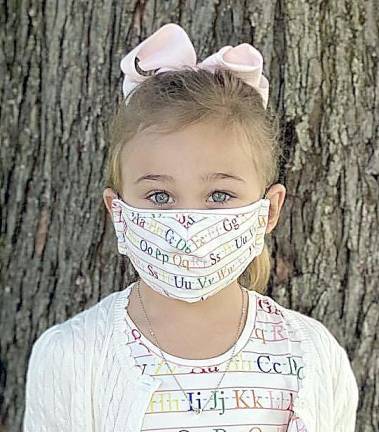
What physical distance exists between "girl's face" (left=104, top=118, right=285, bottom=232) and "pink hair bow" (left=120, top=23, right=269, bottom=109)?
22 cm

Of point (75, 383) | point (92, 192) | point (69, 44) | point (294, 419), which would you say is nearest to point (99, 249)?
point (92, 192)

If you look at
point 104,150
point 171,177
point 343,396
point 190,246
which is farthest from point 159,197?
point 104,150

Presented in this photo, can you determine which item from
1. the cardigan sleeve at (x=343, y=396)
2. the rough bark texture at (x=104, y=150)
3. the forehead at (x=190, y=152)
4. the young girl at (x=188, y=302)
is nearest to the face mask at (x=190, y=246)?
the young girl at (x=188, y=302)

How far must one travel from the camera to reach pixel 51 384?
258 cm

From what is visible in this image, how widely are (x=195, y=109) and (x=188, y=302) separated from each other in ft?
1.69

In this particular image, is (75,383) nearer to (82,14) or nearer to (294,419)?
(294,419)

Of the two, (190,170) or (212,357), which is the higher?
(190,170)

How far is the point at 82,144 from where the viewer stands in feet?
11.3

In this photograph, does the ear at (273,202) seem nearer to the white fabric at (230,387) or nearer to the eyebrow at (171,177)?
the eyebrow at (171,177)

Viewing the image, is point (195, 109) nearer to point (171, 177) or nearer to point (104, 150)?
point (171, 177)

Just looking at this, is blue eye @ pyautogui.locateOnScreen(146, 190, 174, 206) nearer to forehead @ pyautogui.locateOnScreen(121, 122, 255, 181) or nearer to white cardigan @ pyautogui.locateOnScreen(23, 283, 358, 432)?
forehead @ pyautogui.locateOnScreen(121, 122, 255, 181)

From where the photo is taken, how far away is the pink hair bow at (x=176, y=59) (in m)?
2.63

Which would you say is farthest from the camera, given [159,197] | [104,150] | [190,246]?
[104,150]

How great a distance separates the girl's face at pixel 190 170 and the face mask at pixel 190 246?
0.13 ft
